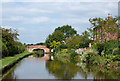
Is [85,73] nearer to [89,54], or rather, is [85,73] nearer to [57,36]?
[89,54]

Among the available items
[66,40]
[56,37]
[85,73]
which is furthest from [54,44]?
[85,73]

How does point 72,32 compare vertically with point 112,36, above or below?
below

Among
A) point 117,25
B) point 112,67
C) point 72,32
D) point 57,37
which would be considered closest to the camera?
point 112,67

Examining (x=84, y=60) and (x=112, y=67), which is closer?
(x=112, y=67)

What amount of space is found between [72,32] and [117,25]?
2066 inches

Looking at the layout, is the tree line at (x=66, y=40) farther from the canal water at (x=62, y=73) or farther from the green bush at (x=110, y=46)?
the canal water at (x=62, y=73)

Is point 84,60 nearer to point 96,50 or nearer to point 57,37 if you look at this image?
point 96,50

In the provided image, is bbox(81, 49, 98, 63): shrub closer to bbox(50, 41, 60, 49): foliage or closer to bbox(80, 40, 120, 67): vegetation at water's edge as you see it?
bbox(80, 40, 120, 67): vegetation at water's edge

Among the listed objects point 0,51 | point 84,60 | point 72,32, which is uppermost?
point 0,51

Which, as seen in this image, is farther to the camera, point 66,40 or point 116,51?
point 66,40

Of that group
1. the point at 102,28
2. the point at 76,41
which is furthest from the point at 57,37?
the point at 102,28

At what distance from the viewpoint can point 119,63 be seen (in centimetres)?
2294

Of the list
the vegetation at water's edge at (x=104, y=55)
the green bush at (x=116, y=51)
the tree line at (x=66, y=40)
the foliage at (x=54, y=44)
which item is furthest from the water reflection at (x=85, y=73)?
the foliage at (x=54, y=44)

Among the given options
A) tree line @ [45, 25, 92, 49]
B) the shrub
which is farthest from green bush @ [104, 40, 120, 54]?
tree line @ [45, 25, 92, 49]
